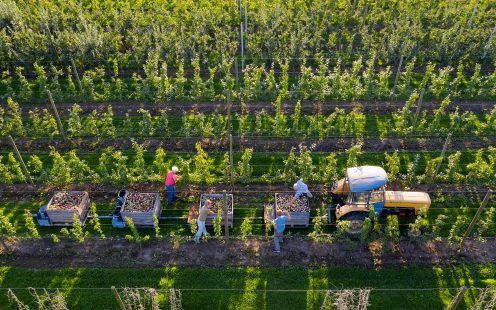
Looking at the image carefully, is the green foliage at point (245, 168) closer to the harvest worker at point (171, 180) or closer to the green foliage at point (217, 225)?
the harvest worker at point (171, 180)

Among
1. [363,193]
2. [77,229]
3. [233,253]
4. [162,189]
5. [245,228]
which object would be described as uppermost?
[363,193]

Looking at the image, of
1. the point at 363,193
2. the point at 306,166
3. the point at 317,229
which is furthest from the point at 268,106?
the point at 317,229

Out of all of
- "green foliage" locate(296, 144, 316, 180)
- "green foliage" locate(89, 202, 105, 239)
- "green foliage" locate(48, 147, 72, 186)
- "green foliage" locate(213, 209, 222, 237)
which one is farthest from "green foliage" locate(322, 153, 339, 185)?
"green foliage" locate(48, 147, 72, 186)

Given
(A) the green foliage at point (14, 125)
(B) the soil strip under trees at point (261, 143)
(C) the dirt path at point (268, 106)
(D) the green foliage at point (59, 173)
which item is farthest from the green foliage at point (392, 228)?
(A) the green foliage at point (14, 125)

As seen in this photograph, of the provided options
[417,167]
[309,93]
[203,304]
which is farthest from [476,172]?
[203,304]

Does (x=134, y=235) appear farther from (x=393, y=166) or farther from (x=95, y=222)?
(x=393, y=166)

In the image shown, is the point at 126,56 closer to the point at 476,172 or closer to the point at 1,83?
the point at 1,83
